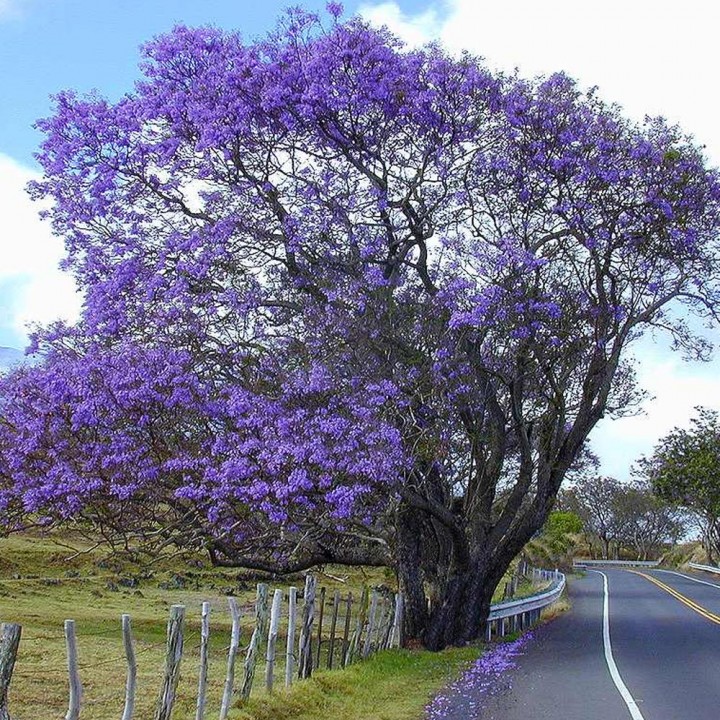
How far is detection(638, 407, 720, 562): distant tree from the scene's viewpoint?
2397 inches

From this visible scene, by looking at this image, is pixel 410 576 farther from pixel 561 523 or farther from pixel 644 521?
pixel 644 521

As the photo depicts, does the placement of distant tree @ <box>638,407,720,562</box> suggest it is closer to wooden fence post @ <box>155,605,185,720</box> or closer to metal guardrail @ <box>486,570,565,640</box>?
metal guardrail @ <box>486,570,565,640</box>

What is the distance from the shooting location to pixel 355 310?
19328 mm

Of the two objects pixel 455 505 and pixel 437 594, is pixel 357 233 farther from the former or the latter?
pixel 437 594

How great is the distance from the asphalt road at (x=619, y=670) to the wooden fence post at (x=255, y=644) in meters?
2.76

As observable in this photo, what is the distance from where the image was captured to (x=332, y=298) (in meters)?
19.1

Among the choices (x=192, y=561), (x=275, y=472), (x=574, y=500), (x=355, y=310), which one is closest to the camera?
(x=275, y=472)

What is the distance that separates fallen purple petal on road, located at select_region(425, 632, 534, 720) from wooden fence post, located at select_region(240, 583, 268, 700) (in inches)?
89.9

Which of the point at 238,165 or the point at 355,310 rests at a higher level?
the point at 238,165

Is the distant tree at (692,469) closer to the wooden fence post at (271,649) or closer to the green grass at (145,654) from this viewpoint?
the green grass at (145,654)

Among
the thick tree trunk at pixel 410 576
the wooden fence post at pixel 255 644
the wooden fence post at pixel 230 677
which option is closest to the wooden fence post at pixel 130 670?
the wooden fence post at pixel 230 677

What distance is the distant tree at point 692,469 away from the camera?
2397 inches

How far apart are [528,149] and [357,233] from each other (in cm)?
397

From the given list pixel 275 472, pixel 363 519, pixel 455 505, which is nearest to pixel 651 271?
pixel 455 505
